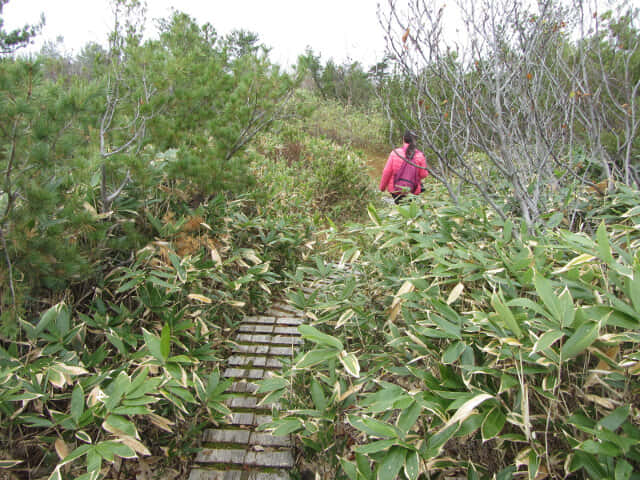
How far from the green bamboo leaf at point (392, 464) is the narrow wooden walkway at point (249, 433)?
0.74m

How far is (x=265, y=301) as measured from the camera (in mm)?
3424

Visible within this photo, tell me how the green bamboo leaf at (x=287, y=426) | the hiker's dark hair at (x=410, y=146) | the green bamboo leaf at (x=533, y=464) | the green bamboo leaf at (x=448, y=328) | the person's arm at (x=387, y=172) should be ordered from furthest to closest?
1. the person's arm at (x=387, y=172)
2. the hiker's dark hair at (x=410, y=146)
3. the green bamboo leaf at (x=287, y=426)
4. the green bamboo leaf at (x=448, y=328)
5. the green bamboo leaf at (x=533, y=464)

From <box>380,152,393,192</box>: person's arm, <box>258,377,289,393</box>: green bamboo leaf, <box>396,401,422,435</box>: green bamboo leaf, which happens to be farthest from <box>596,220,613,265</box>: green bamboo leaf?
<box>380,152,393,192</box>: person's arm

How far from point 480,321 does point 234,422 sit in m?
1.41

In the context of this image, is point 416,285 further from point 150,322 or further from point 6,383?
point 6,383

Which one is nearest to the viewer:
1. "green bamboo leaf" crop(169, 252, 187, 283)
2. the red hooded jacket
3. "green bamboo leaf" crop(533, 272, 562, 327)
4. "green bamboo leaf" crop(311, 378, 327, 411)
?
"green bamboo leaf" crop(533, 272, 562, 327)

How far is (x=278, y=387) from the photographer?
5.86ft

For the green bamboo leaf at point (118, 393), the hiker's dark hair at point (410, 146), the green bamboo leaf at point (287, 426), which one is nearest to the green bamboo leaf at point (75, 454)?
the green bamboo leaf at point (118, 393)

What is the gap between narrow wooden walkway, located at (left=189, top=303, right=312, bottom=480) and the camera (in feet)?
5.85

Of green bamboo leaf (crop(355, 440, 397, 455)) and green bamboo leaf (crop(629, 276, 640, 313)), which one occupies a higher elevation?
green bamboo leaf (crop(629, 276, 640, 313))

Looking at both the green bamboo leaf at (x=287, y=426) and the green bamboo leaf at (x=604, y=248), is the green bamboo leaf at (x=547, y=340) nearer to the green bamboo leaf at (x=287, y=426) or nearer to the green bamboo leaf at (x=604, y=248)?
the green bamboo leaf at (x=604, y=248)

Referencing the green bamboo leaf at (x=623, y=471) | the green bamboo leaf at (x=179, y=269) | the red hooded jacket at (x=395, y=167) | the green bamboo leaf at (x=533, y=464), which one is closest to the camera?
the green bamboo leaf at (x=623, y=471)

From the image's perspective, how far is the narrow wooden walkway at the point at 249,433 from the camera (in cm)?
178

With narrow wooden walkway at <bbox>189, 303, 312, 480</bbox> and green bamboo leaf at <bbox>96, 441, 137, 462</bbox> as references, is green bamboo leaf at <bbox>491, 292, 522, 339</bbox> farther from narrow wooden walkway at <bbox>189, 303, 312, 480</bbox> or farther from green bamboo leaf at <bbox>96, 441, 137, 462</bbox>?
green bamboo leaf at <bbox>96, 441, 137, 462</bbox>
